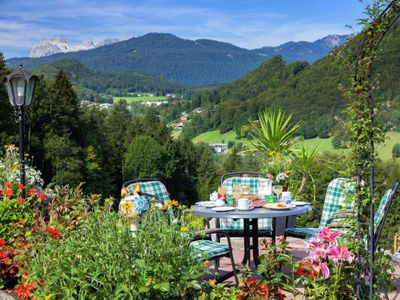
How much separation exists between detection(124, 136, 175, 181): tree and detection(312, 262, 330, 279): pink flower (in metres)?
27.9

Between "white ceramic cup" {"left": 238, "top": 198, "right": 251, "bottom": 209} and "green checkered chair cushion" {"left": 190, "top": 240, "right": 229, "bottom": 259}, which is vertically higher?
"white ceramic cup" {"left": 238, "top": 198, "right": 251, "bottom": 209}

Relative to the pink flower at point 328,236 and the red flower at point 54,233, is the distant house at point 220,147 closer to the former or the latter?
the red flower at point 54,233

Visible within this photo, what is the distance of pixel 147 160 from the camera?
98.8 feet

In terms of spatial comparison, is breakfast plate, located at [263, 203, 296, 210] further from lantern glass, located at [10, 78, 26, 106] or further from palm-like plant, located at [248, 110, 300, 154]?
lantern glass, located at [10, 78, 26, 106]

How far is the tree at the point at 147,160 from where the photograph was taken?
30.4 metres

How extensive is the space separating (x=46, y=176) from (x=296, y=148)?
811 inches

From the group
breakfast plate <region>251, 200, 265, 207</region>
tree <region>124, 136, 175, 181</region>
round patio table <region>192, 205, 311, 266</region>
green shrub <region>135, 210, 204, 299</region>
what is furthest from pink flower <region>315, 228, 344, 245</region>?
tree <region>124, 136, 175, 181</region>

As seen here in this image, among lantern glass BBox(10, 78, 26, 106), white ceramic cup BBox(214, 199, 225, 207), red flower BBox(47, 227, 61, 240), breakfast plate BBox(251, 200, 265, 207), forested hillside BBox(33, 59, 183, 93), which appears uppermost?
forested hillside BBox(33, 59, 183, 93)

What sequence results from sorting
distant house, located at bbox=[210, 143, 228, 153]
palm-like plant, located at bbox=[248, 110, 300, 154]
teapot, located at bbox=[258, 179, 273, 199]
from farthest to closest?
1. distant house, located at bbox=[210, 143, 228, 153]
2. palm-like plant, located at bbox=[248, 110, 300, 154]
3. teapot, located at bbox=[258, 179, 273, 199]

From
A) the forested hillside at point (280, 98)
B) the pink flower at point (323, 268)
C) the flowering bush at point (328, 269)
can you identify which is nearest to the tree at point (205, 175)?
the forested hillside at point (280, 98)

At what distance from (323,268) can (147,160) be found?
28.0 m

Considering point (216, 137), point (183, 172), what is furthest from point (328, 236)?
point (216, 137)

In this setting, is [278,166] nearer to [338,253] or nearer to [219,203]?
[219,203]

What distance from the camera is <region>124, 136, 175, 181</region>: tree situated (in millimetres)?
30359
